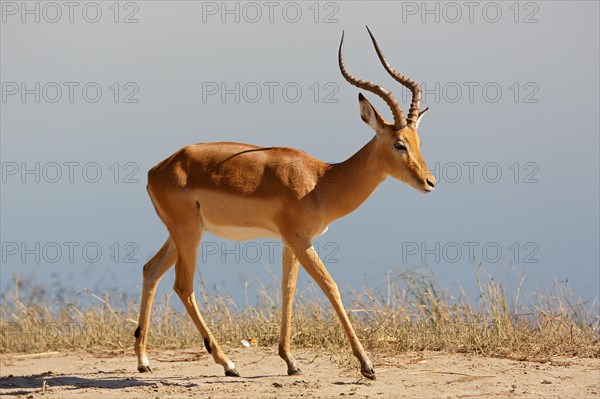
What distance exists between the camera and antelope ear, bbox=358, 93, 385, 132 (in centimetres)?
943

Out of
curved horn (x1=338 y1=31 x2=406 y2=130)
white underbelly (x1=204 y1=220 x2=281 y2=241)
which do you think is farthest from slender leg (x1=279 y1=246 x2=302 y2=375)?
curved horn (x1=338 y1=31 x2=406 y2=130)

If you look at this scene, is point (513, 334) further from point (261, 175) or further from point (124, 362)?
point (124, 362)

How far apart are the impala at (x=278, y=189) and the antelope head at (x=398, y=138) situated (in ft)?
0.03

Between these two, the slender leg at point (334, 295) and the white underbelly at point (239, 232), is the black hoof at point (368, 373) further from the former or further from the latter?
the white underbelly at point (239, 232)

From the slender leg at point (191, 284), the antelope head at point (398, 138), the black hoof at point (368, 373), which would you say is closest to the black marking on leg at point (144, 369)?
the slender leg at point (191, 284)

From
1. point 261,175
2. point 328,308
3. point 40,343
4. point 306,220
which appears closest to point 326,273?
point 306,220

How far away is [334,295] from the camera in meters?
8.99

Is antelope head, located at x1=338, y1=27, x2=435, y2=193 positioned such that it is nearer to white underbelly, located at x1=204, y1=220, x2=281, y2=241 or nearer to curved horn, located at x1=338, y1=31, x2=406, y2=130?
curved horn, located at x1=338, y1=31, x2=406, y2=130

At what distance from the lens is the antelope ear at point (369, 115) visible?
9430 mm

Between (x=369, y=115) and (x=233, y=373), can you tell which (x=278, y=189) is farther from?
(x=233, y=373)

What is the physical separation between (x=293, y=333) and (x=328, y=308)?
654mm

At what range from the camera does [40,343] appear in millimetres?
12492

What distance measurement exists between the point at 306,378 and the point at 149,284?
7.06 feet

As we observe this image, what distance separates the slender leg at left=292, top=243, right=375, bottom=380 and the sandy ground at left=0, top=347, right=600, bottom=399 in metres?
0.20
